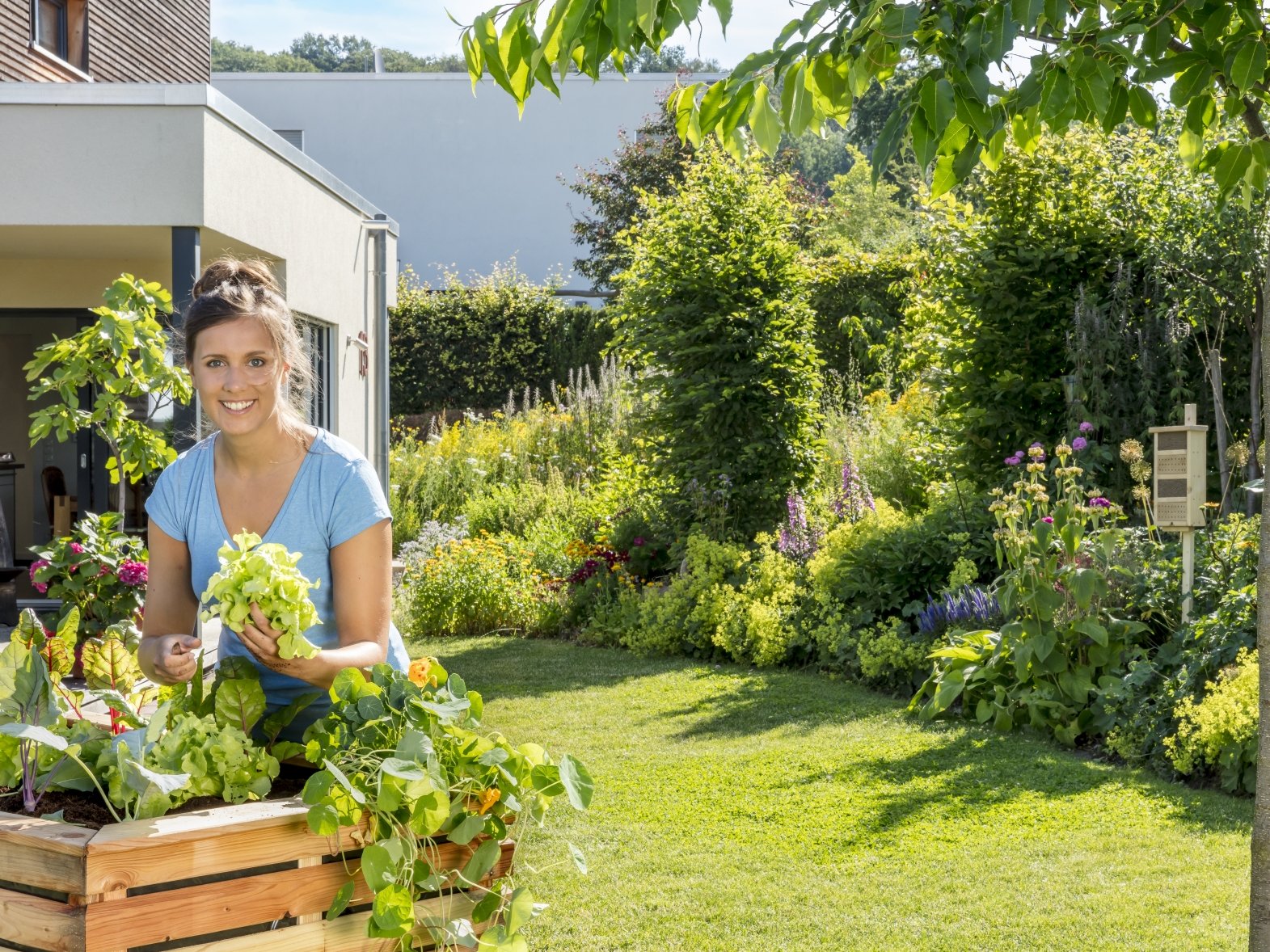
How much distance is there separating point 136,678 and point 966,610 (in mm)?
5080

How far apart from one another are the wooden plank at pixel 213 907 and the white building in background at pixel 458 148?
94.2 feet

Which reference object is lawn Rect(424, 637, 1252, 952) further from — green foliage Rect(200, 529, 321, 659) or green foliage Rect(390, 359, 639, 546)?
green foliage Rect(390, 359, 639, 546)

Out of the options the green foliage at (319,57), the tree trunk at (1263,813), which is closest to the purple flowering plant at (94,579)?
the tree trunk at (1263,813)

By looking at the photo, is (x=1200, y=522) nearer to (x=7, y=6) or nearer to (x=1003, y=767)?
(x=1003, y=767)

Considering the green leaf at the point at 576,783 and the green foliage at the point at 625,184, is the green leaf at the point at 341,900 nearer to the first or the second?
the green leaf at the point at 576,783

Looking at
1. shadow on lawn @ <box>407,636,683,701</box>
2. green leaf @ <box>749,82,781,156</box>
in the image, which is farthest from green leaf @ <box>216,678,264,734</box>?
shadow on lawn @ <box>407,636,683,701</box>

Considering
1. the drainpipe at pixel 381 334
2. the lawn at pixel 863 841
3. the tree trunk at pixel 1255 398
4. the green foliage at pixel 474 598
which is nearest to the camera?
the lawn at pixel 863 841

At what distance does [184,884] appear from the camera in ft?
5.83

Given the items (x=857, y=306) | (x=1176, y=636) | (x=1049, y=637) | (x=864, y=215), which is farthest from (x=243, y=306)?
(x=864, y=215)

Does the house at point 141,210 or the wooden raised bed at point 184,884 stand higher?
the house at point 141,210

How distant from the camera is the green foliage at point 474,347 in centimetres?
2045

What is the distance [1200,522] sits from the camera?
6.13 metres

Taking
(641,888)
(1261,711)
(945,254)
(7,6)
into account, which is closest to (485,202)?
(7,6)

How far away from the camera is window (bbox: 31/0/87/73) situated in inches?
441
